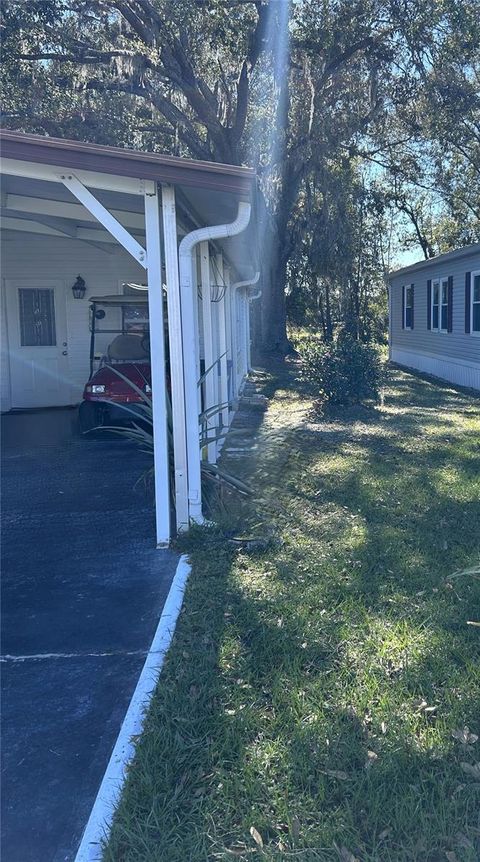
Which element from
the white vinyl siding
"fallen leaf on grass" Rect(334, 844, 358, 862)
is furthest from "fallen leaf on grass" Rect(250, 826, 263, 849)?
the white vinyl siding

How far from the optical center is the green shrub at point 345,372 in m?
13.3

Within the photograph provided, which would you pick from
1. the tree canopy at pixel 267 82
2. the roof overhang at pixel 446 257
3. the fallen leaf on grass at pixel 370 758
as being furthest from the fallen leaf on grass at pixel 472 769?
the tree canopy at pixel 267 82

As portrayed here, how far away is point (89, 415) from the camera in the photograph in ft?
34.5

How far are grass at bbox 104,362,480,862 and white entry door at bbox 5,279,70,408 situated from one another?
774 cm

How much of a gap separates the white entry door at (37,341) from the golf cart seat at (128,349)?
2038 millimetres

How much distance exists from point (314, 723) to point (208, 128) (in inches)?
736

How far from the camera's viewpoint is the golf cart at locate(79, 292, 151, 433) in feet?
33.6

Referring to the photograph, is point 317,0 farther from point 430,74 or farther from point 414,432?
point 414,432

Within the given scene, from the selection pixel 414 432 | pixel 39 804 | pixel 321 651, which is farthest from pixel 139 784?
pixel 414 432

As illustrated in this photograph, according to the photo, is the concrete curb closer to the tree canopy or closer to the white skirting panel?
the white skirting panel

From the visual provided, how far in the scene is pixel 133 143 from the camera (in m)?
19.8

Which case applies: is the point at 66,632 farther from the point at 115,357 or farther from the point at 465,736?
the point at 115,357

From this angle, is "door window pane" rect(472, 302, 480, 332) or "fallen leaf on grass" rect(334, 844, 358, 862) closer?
"fallen leaf on grass" rect(334, 844, 358, 862)

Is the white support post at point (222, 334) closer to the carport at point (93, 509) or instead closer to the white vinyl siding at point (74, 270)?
the carport at point (93, 509)
